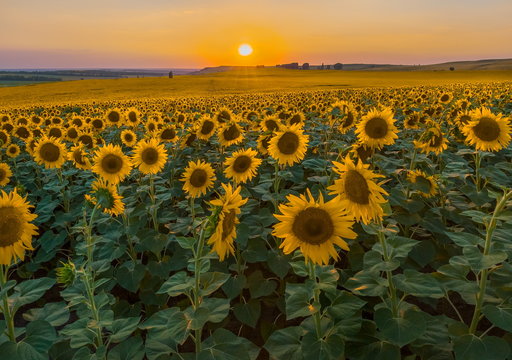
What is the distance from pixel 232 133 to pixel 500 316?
539 centimetres

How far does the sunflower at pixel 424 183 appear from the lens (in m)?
4.41

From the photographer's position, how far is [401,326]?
2594 mm

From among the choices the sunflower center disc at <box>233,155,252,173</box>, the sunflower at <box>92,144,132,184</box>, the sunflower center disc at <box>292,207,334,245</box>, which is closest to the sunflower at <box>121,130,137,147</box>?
the sunflower at <box>92,144,132,184</box>

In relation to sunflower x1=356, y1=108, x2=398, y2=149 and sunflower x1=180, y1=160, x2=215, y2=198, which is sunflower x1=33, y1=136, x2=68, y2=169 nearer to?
sunflower x1=180, y1=160, x2=215, y2=198

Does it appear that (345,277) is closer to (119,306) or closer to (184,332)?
(184,332)

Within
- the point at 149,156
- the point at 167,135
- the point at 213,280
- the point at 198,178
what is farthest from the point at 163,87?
the point at 213,280

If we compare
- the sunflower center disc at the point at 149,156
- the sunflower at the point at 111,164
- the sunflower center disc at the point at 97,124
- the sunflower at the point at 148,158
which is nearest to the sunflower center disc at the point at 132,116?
the sunflower center disc at the point at 97,124

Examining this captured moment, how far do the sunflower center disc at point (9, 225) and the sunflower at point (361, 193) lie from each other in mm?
2383

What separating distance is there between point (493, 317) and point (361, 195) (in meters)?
1.14

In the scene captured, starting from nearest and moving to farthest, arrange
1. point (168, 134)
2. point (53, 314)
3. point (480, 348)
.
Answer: point (480, 348)
point (53, 314)
point (168, 134)

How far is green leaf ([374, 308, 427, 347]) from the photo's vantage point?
2504 millimetres

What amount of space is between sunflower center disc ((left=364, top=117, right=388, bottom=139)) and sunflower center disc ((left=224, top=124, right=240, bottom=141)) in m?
2.65

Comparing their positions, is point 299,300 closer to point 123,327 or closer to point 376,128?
point 123,327

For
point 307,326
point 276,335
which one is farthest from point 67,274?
point 307,326
